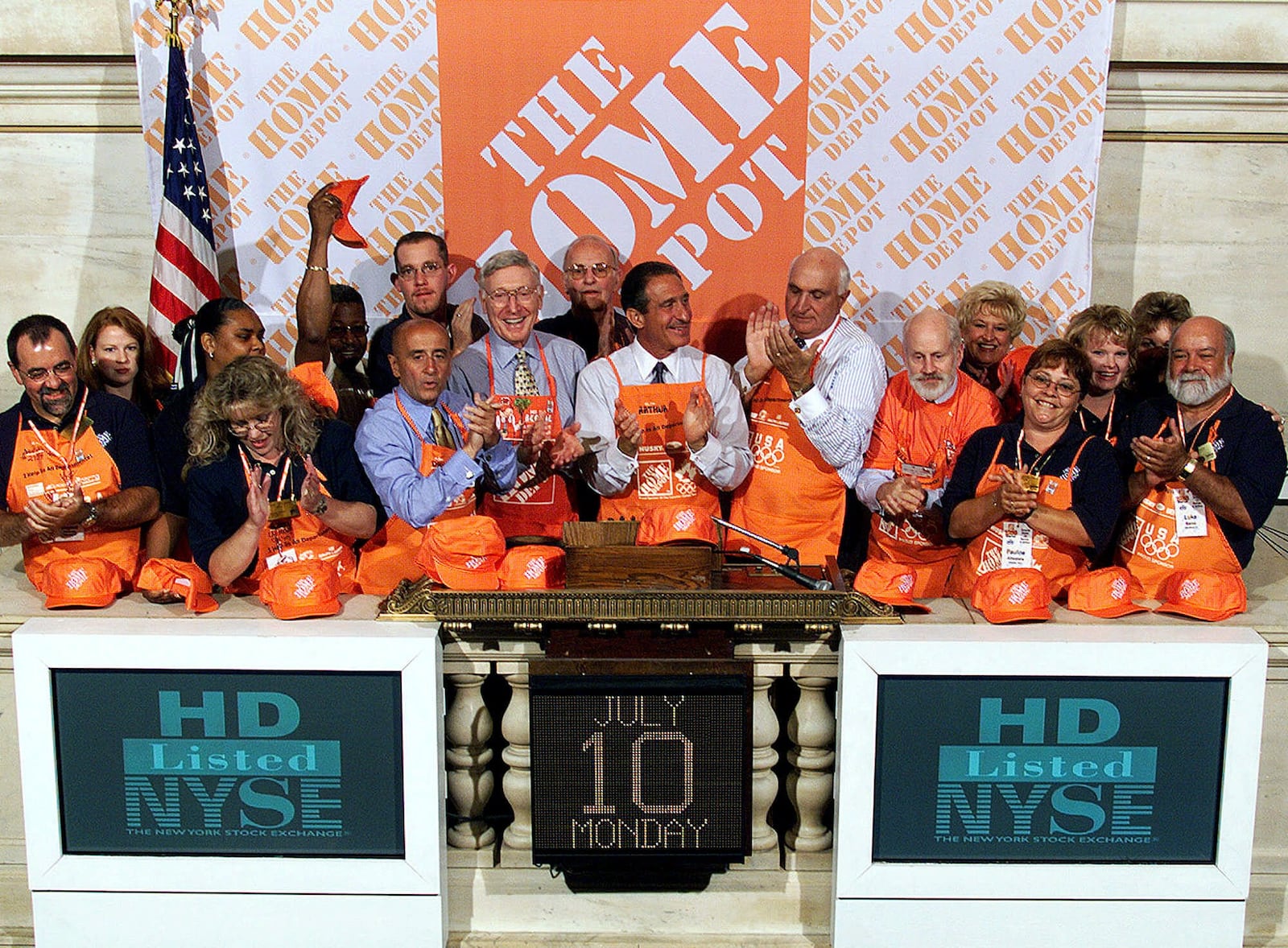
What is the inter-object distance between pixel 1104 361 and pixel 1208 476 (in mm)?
718

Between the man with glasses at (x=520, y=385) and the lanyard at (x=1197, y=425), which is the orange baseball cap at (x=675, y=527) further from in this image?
the lanyard at (x=1197, y=425)

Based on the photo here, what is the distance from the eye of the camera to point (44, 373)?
4312mm

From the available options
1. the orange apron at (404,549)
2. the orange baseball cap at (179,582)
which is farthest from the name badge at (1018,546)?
the orange baseball cap at (179,582)

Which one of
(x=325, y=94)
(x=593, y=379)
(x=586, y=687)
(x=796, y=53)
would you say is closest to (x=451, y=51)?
(x=325, y=94)

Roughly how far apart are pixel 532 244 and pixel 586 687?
111 inches

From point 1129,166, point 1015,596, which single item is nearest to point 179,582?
point 1015,596

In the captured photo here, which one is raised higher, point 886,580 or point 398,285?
point 398,285

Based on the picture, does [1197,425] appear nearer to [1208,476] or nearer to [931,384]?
[1208,476]

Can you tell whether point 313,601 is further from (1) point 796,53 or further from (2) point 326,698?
(1) point 796,53

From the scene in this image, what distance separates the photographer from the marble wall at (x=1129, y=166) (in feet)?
19.9

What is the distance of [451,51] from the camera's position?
580cm

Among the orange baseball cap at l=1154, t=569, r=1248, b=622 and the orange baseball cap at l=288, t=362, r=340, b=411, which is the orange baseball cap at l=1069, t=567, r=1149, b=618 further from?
the orange baseball cap at l=288, t=362, r=340, b=411

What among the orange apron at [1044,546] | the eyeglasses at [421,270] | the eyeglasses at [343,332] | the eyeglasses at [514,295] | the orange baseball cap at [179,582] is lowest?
the orange baseball cap at [179,582]

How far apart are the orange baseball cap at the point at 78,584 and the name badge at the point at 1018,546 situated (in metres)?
2.97
